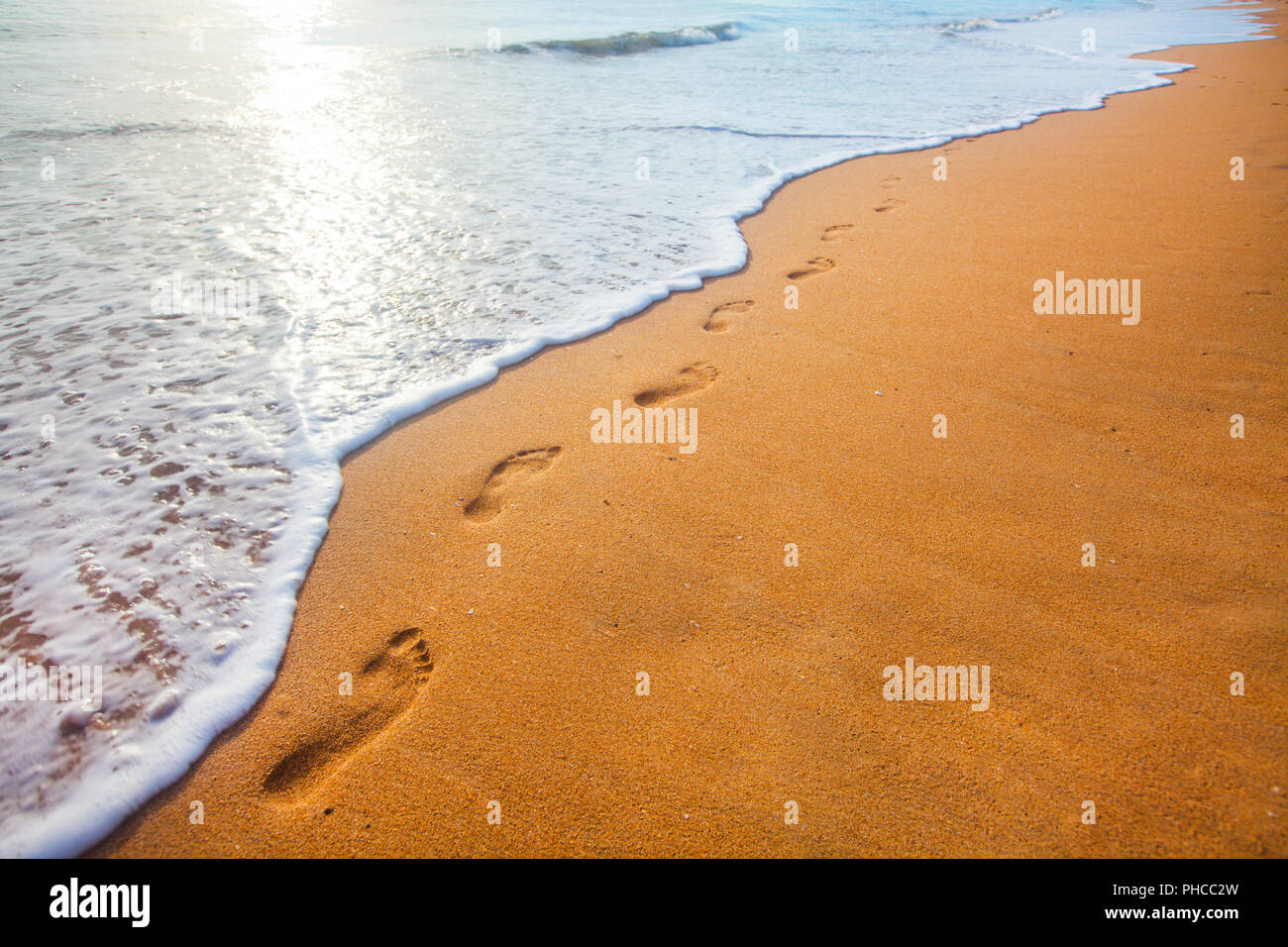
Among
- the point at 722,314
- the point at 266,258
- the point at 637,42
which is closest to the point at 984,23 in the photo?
the point at 637,42

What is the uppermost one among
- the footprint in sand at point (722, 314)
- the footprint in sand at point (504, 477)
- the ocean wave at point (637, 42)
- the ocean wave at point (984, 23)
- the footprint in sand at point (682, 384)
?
the ocean wave at point (984, 23)

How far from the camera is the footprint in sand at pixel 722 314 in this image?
13.4 feet

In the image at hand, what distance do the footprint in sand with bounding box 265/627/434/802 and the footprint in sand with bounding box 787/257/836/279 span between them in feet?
11.4

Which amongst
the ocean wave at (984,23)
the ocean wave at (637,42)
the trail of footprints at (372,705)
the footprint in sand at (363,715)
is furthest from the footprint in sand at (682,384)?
the ocean wave at (984,23)

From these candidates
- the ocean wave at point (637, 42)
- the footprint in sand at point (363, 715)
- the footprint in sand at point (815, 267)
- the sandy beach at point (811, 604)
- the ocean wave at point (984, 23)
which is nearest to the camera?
the sandy beach at point (811, 604)

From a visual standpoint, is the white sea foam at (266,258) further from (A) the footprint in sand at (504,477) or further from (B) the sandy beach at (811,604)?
(A) the footprint in sand at (504,477)

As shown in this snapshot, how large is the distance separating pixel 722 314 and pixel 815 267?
0.99 meters

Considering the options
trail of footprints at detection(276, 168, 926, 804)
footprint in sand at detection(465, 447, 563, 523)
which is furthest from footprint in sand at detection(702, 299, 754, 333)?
trail of footprints at detection(276, 168, 926, 804)

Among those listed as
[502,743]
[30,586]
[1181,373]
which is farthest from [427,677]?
[1181,373]

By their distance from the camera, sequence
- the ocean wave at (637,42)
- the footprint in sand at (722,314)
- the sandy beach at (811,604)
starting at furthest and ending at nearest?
the ocean wave at (637,42)
the footprint in sand at (722,314)
the sandy beach at (811,604)

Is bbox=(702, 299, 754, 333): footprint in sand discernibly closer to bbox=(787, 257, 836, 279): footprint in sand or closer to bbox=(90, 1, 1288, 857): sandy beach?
bbox=(90, 1, 1288, 857): sandy beach

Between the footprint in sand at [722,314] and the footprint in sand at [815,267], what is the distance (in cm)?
54

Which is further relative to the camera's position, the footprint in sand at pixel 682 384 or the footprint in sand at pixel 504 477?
the footprint in sand at pixel 682 384
